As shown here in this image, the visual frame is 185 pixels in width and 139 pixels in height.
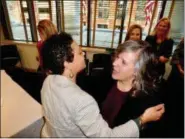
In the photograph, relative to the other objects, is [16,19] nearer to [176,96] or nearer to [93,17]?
[93,17]

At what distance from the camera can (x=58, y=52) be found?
3.17 ft

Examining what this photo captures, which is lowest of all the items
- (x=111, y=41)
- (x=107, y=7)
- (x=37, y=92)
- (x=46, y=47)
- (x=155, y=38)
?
(x=37, y=92)

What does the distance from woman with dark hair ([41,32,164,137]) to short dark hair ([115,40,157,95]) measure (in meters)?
0.22

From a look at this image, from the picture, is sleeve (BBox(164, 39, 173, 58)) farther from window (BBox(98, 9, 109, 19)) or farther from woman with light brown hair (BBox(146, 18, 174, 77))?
window (BBox(98, 9, 109, 19))

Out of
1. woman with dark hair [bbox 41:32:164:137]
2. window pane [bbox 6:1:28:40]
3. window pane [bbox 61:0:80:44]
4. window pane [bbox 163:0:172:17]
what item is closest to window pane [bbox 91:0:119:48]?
window pane [bbox 61:0:80:44]

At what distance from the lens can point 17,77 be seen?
396 centimetres

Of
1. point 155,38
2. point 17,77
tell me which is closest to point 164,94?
point 155,38

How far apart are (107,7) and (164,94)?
86.9 inches

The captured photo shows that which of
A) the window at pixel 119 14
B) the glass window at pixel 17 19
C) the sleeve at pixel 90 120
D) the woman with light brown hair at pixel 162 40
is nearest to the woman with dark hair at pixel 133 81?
the sleeve at pixel 90 120

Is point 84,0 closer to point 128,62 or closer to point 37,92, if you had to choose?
point 37,92

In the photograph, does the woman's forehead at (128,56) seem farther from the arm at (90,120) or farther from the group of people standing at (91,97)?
the arm at (90,120)

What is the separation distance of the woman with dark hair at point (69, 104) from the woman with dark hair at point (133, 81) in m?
0.14

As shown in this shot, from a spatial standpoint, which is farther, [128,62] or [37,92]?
[37,92]

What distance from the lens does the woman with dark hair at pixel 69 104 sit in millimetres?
841
